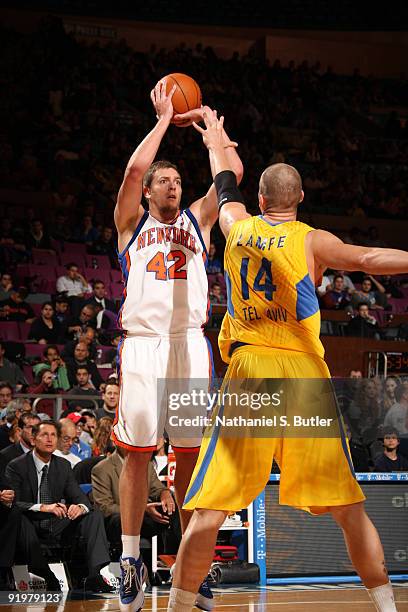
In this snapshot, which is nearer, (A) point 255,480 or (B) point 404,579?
(A) point 255,480

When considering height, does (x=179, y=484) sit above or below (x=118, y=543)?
above

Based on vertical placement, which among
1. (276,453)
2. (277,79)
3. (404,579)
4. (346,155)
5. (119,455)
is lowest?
(404,579)

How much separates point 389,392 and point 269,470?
6.32 m

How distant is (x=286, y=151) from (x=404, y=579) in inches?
525

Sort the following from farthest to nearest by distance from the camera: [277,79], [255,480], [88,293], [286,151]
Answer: [277,79] → [286,151] → [88,293] → [255,480]

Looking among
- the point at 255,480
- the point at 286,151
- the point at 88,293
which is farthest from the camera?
the point at 286,151

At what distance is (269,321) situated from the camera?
14.4ft

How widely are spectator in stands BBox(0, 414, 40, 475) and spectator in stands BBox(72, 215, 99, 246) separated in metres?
6.43

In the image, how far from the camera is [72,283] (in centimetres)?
1305

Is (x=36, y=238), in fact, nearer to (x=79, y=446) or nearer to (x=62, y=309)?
(x=62, y=309)

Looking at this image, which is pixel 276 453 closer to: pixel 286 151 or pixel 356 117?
pixel 286 151

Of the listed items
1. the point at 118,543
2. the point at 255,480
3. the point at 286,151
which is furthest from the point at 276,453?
the point at 286,151

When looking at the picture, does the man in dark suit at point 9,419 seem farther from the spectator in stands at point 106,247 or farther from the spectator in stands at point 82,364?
the spectator in stands at point 106,247

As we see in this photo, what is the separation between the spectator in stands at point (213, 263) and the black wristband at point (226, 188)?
9.45 m
